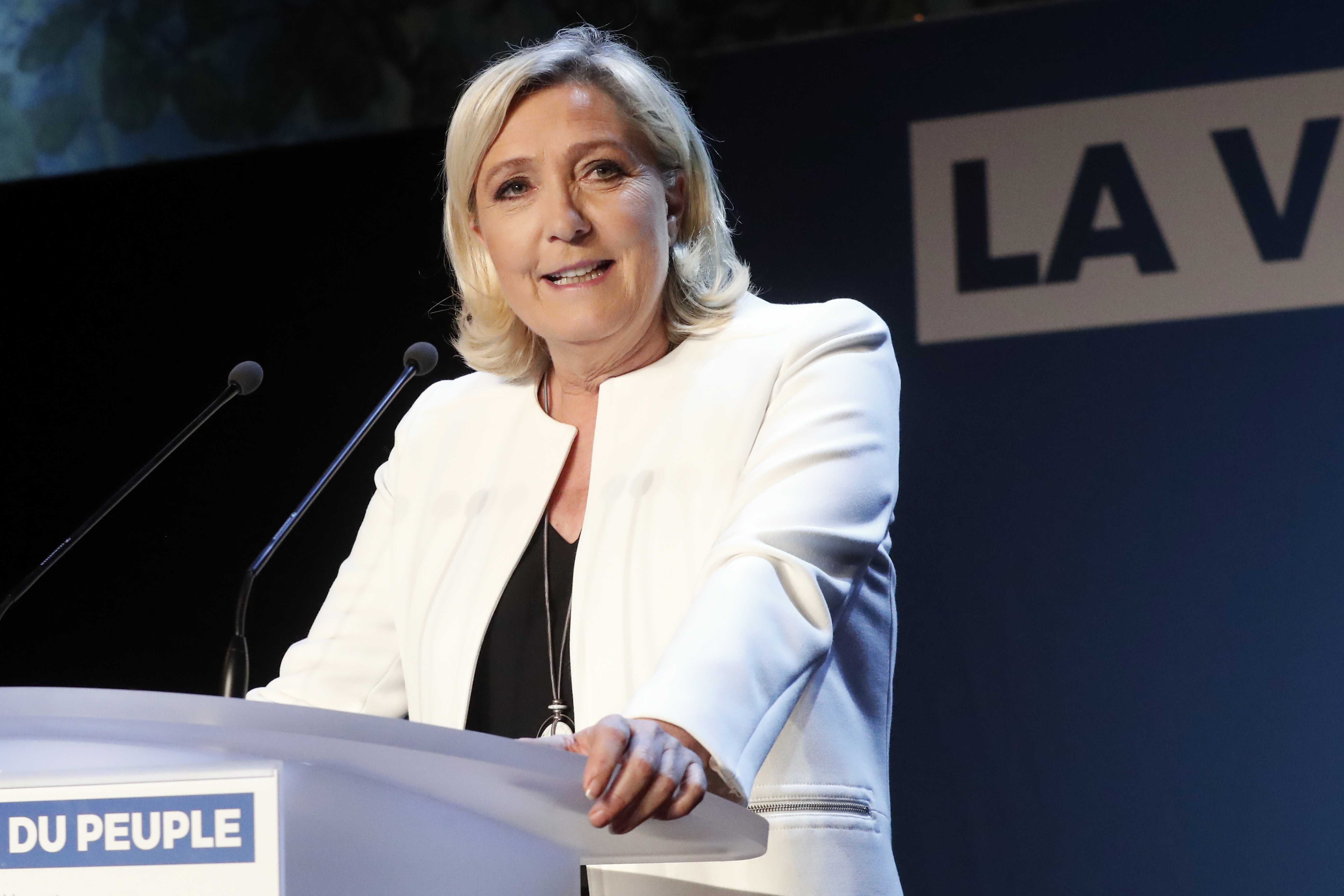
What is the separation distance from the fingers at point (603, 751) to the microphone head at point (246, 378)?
1.11 meters

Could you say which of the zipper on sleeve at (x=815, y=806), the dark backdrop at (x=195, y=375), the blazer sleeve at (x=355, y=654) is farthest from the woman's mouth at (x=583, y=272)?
the dark backdrop at (x=195, y=375)

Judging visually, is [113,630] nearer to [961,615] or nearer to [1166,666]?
[961,615]

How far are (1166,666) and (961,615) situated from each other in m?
0.43

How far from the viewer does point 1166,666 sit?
3014 millimetres

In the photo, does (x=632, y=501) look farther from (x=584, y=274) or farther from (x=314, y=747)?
(x=314, y=747)

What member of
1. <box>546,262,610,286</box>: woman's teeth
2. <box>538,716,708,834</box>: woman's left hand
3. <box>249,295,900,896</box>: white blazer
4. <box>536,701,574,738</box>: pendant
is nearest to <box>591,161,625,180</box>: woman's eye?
<box>546,262,610,286</box>: woman's teeth

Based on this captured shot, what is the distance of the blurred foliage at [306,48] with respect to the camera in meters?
3.89

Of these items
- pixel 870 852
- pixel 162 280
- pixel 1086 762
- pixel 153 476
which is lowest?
pixel 870 852

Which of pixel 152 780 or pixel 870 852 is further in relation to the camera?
pixel 870 852

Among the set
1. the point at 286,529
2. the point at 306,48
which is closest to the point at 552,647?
the point at 286,529

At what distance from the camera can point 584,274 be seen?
1.73 meters

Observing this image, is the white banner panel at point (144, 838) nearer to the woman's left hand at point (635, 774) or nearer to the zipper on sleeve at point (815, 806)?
the woman's left hand at point (635, 774)

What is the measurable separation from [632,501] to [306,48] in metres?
3.07

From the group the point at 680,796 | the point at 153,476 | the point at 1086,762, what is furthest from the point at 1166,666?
the point at 153,476
